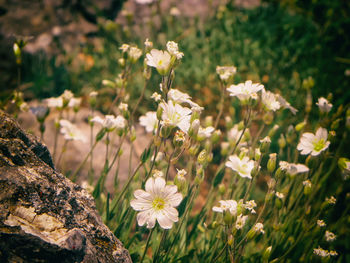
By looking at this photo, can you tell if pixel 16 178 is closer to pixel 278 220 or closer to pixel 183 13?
pixel 278 220

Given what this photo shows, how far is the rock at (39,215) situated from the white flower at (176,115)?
50 cm

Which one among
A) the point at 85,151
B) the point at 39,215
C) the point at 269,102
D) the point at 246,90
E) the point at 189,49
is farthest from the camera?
the point at 189,49

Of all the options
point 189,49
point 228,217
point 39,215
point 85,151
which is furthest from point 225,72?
point 189,49

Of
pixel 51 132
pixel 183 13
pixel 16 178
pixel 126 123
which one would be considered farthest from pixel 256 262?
pixel 183 13

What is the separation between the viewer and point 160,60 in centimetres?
130

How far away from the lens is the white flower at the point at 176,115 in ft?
4.07

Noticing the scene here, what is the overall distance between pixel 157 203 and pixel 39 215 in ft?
1.45

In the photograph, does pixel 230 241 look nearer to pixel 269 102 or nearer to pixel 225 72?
pixel 269 102

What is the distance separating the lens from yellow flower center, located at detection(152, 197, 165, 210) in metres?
1.16

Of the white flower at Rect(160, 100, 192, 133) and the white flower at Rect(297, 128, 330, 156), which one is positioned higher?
the white flower at Rect(160, 100, 192, 133)

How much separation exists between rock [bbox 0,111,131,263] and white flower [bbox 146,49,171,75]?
0.61 metres

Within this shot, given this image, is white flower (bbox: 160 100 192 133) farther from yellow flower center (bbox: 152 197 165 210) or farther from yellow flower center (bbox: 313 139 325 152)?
yellow flower center (bbox: 313 139 325 152)

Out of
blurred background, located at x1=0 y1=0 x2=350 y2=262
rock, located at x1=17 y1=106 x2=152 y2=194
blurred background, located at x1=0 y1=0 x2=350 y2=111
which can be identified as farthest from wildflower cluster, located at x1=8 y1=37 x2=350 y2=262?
blurred background, located at x1=0 y1=0 x2=350 y2=111

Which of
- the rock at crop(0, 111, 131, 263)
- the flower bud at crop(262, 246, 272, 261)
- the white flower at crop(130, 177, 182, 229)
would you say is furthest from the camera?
the flower bud at crop(262, 246, 272, 261)
